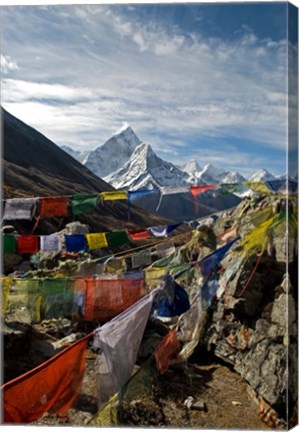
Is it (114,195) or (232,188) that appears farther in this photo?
(114,195)

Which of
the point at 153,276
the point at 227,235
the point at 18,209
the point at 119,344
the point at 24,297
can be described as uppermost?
the point at 18,209

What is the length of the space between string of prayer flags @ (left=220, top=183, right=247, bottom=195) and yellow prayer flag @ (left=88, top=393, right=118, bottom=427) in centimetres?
189

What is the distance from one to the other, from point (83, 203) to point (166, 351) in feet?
5.77

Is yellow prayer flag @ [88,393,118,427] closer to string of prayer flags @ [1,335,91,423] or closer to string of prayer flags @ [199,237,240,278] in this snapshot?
string of prayer flags @ [1,335,91,423]

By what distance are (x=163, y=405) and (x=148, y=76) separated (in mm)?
2584

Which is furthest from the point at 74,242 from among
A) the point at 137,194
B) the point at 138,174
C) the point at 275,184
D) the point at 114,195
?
the point at 275,184

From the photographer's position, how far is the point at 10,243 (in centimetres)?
481

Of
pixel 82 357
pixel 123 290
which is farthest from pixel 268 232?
pixel 82 357

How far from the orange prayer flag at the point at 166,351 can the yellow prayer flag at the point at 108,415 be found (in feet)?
2.29

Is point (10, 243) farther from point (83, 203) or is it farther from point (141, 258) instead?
point (141, 258)

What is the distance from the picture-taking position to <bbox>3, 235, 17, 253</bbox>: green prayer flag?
4743mm

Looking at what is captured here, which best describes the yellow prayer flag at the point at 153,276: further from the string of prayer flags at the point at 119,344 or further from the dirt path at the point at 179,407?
the dirt path at the point at 179,407

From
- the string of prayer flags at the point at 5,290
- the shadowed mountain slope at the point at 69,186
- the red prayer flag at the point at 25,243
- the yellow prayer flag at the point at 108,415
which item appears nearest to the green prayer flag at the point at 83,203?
the red prayer flag at the point at 25,243

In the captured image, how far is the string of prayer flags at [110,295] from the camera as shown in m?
3.91
